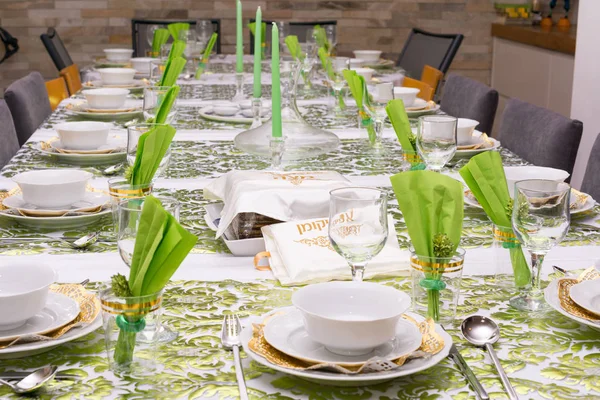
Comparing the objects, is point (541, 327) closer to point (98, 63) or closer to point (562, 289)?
point (562, 289)

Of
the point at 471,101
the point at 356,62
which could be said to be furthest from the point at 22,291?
the point at 356,62

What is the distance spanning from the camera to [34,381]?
968 mm

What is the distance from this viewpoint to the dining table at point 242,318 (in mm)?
977

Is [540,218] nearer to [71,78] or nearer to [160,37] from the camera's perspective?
[71,78]

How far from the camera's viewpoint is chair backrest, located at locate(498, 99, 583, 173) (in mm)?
2266

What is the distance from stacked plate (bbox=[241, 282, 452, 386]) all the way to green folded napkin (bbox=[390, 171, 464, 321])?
8 centimetres

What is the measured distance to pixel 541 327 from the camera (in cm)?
116

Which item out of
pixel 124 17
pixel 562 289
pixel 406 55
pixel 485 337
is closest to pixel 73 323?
pixel 485 337

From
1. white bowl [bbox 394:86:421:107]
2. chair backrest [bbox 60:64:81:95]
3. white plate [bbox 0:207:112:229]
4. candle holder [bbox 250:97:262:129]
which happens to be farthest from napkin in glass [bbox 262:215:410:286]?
chair backrest [bbox 60:64:81:95]

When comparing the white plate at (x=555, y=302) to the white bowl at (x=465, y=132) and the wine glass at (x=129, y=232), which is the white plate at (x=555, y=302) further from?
the white bowl at (x=465, y=132)

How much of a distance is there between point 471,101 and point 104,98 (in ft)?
4.08

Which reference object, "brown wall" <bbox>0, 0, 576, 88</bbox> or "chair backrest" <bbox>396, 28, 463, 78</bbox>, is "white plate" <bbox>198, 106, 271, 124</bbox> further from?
"brown wall" <bbox>0, 0, 576, 88</bbox>

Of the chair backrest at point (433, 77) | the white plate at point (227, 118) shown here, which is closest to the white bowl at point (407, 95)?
the white plate at point (227, 118)

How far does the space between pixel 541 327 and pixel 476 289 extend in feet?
0.53
